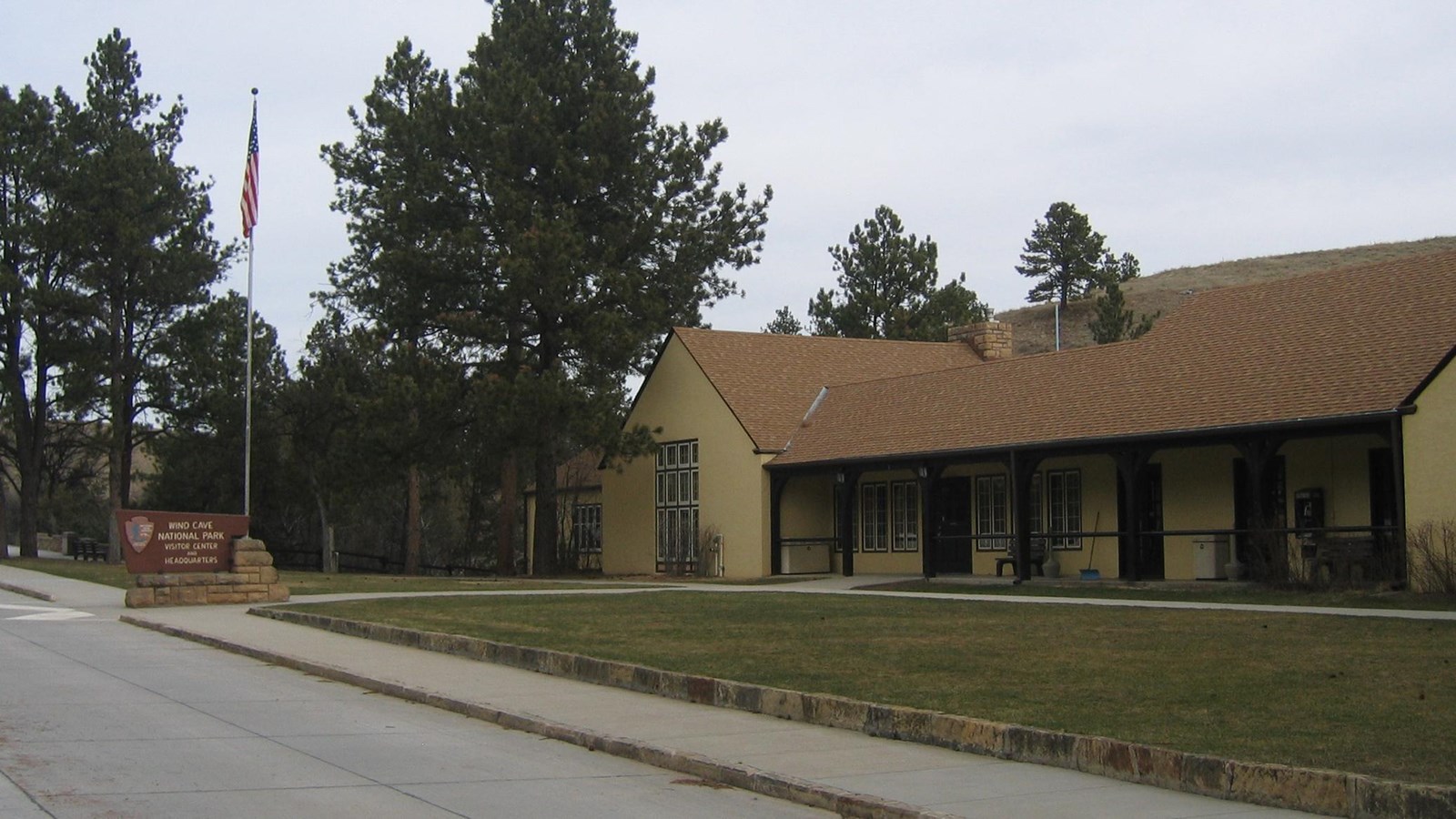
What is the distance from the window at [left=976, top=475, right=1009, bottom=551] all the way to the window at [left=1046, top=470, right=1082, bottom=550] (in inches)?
47.0

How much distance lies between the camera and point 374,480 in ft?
139

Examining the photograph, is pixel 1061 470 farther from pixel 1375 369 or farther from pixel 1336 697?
pixel 1336 697

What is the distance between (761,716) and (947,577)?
2062 centimetres

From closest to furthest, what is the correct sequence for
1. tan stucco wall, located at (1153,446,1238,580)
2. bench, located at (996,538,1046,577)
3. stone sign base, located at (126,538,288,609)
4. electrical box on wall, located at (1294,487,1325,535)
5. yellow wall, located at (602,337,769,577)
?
electrical box on wall, located at (1294,487,1325,535)
stone sign base, located at (126,538,288,609)
tan stucco wall, located at (1153,446,1238,580)
bench, located at (996,538,1046,577)
yellow wall, located at (602,337,769,577)

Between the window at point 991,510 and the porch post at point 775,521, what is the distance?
18.8 ft

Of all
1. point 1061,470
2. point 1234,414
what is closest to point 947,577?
point 1061,470

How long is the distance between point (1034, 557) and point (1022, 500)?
113 inches

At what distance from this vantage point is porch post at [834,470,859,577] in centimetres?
3497

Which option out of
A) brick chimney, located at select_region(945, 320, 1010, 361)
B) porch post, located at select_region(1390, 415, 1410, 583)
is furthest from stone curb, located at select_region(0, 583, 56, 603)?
brick chimney, located at select_region(945, 320, 1010, 361)

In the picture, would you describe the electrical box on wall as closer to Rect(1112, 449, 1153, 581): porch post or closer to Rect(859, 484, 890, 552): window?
Rect(1112, 449, 1153, 581): porch post

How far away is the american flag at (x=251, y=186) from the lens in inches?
1284

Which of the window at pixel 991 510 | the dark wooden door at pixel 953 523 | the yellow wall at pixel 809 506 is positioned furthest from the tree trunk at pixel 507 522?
the window at pixel 991 510

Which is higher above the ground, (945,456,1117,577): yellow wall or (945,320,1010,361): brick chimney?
(945,320,1010,361): brick chimney

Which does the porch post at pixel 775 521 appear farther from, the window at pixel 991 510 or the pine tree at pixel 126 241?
the pine tree at pixel 126 241
